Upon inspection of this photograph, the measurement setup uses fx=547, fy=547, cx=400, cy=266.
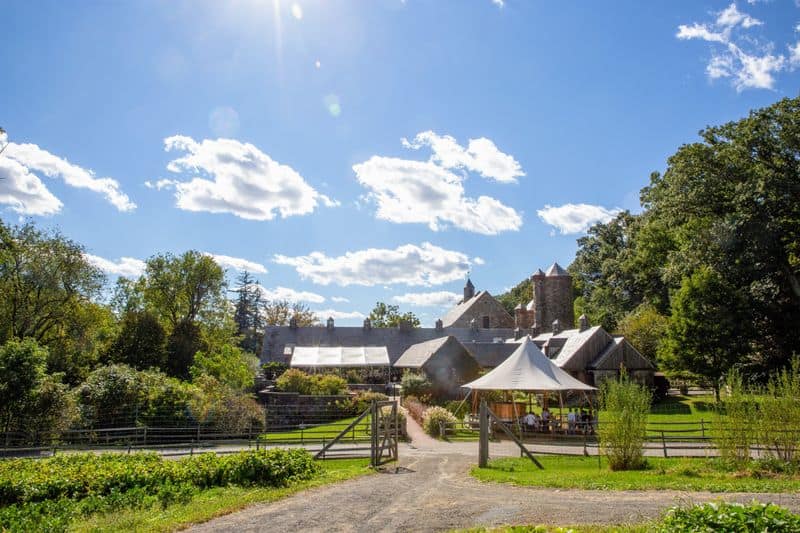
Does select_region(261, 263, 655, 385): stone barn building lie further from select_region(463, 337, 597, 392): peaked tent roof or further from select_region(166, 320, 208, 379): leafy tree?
select_region(463, 337, 597, 392): peaked tent roof

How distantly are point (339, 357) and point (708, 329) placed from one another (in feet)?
80.0

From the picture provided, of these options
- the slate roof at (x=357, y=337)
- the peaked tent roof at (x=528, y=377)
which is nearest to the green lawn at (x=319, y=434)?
the peaked tent roof at (x=528, y=377)

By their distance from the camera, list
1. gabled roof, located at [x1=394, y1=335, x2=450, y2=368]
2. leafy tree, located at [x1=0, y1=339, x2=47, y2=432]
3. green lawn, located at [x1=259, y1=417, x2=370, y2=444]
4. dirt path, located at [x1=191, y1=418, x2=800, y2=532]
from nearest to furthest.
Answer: dirt path, located at [x1=191, y1=418, x2=800, y2=532] < green lawn, located at [x1=259, y1=417, x2=370, y2=444] < leafy tree, located at [x1=0, y1=339, x2=47, y2=432] < gabled roof, located at [x1=394, y1=335, x2=450, y2=368]

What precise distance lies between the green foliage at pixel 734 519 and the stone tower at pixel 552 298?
49959 millimetres

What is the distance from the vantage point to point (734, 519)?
567cm

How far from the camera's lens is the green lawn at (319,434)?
66.4 ft

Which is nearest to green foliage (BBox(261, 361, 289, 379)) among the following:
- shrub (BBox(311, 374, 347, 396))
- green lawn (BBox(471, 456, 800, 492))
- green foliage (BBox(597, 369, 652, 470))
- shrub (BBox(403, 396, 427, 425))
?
shrub (BBox(311, 374, 347, 396))

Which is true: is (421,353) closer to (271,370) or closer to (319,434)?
(271,370)

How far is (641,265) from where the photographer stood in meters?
49.1

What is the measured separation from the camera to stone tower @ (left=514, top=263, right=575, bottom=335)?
55.3 meters

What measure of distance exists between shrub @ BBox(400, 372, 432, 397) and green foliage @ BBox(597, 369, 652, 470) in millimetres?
18389

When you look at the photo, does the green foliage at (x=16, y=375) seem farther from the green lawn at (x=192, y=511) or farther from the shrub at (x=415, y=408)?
the shrub at (x=415, y=408)

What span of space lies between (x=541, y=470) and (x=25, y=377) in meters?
19.7

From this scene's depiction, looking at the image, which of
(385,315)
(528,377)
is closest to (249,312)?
(385,315)
